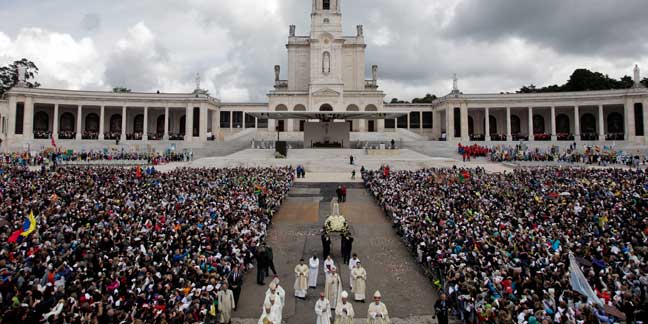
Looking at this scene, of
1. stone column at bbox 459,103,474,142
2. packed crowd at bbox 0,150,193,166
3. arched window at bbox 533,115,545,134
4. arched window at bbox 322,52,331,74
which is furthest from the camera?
arched window at bbox 322,52,331,74

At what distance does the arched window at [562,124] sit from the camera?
59062 mm

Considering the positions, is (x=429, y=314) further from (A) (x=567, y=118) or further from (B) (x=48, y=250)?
(A) (x=567, y=118)

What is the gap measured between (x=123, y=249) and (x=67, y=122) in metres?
59.1

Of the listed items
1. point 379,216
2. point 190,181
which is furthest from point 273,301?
point 190,181

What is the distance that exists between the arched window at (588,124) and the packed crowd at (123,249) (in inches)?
2197

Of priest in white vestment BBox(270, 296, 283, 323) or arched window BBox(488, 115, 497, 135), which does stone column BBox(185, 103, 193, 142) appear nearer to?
arched window BBox(488, 115, 497, 135)

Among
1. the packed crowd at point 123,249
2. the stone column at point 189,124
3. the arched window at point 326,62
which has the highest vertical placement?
the arched window at point 326,62

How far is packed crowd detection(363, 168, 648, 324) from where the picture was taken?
25.8 ft

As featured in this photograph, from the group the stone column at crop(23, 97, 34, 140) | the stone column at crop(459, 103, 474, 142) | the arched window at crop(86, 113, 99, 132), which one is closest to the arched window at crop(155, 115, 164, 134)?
the arched window at crop(86, 113, 99, 132)

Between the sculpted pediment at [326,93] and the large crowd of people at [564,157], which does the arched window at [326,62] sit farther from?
the large crowd of people at [564,157]

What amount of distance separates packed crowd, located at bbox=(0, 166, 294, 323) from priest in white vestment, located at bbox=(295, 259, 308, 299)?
162 cm

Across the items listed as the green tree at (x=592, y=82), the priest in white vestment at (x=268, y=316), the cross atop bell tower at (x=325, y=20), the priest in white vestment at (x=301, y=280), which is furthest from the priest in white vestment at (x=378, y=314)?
the green tree at (x=592, y=82)

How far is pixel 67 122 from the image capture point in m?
59.5

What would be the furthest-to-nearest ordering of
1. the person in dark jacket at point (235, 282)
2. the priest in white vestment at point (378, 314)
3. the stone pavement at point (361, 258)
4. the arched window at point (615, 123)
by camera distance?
the arched window at point (615, 123)
the person in dark jacket at point (235, 282)
the stone pavement at point (361, 258)
the priest in white vestment at point (378, 314)
